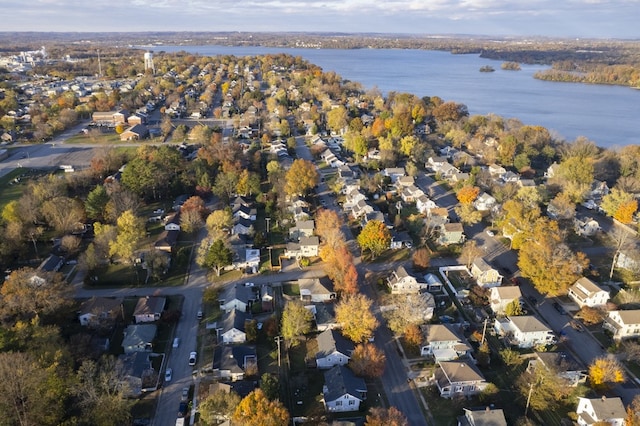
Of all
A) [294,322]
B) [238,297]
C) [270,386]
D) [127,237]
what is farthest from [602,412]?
[127,237]

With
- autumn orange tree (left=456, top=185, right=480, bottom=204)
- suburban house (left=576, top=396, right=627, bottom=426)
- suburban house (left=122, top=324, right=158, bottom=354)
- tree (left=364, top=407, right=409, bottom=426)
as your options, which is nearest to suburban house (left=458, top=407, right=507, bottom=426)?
tree (left=364, top=407, right=409, bottom=426)


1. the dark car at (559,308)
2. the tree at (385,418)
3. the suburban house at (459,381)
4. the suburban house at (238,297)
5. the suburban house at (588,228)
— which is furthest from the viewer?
the suburban house at (588,228)

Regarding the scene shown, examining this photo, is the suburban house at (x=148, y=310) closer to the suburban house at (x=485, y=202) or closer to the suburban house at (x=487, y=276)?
the suburban house at (x=487, y=276)

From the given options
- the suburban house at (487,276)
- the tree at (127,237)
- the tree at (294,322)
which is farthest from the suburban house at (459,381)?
the tree at (127,237)

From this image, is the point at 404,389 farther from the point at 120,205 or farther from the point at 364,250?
the point at 120,205

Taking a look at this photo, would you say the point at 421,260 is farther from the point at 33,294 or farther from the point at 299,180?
the point at 33,294

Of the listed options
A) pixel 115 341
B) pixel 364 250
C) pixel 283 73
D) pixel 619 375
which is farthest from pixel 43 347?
pixel 283 73

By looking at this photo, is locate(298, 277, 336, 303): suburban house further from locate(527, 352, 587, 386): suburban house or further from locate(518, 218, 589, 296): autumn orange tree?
locate(518, 218, 589, 296): autumn orange tree
